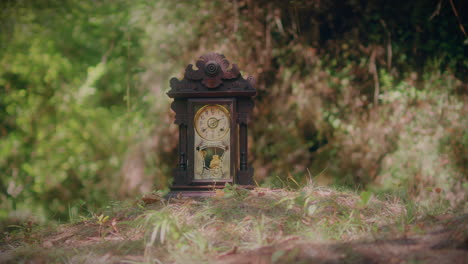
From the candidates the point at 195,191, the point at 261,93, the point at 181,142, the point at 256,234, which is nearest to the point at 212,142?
the point at 181,142

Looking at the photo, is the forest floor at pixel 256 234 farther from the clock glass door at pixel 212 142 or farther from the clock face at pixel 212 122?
the clock face at pixel 212 122

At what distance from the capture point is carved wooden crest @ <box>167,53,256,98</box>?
300cm

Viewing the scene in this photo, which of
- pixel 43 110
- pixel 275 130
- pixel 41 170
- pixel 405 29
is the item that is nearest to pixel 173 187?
pixel 275 130

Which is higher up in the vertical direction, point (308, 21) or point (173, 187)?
point (308, 21)

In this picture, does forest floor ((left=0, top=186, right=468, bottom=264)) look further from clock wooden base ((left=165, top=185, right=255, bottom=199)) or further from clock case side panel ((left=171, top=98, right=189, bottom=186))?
clock case side panel ((left=171, top=98, right=189, bottom=186))

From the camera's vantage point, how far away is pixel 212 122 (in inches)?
118

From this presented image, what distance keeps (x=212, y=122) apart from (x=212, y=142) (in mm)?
156

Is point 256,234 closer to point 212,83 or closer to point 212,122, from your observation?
point 212,122

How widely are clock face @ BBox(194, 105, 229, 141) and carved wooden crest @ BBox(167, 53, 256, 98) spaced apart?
0.12 metres

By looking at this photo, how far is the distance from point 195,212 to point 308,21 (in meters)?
3.02

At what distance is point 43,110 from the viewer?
4.39 m

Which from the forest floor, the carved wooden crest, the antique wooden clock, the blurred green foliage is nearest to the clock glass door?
the antique wooden clock

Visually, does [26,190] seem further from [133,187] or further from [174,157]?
[174,157]

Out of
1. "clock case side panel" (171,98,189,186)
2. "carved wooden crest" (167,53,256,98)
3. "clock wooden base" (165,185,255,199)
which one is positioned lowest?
"clock wooden base" (165,185,255,199)
